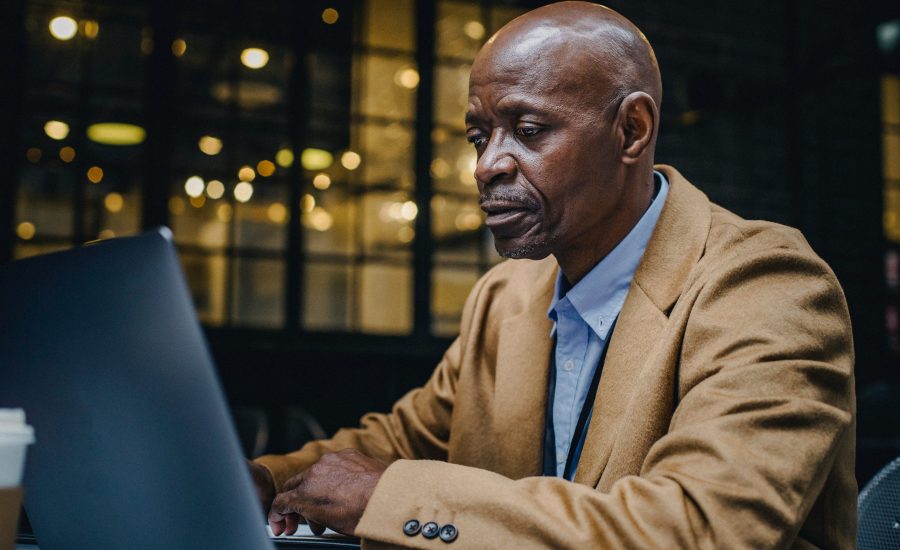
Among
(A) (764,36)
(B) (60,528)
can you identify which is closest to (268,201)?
(A) (764,36)

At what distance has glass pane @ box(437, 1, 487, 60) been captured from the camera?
5.77 m

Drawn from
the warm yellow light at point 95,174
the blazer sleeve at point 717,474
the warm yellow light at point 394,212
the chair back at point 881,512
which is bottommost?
the chair back at point 881,512

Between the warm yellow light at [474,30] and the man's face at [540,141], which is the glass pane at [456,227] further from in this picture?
the man's face at [540,141]

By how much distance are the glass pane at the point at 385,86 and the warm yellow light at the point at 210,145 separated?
0.89m

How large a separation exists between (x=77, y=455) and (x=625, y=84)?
0.96 m

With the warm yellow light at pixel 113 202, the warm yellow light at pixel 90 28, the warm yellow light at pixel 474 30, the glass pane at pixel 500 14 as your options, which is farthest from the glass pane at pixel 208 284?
the glass pane at pixel 500 14

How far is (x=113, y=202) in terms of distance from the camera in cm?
497

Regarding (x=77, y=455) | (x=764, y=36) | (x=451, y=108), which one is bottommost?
(x=77, y=455)

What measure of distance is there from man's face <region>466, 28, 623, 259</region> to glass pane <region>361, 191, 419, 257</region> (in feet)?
13.6

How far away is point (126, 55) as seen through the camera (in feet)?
16.5

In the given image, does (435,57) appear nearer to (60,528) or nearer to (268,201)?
(268,201)

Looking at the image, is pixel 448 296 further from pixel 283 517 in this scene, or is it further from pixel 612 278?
pixel 283 517

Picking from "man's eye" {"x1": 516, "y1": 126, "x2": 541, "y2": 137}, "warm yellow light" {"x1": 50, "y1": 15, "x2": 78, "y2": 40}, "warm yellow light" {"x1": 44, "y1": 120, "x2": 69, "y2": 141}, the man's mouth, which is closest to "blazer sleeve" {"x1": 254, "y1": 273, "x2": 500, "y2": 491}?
the man's mouth

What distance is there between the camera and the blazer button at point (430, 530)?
40.2 inches
